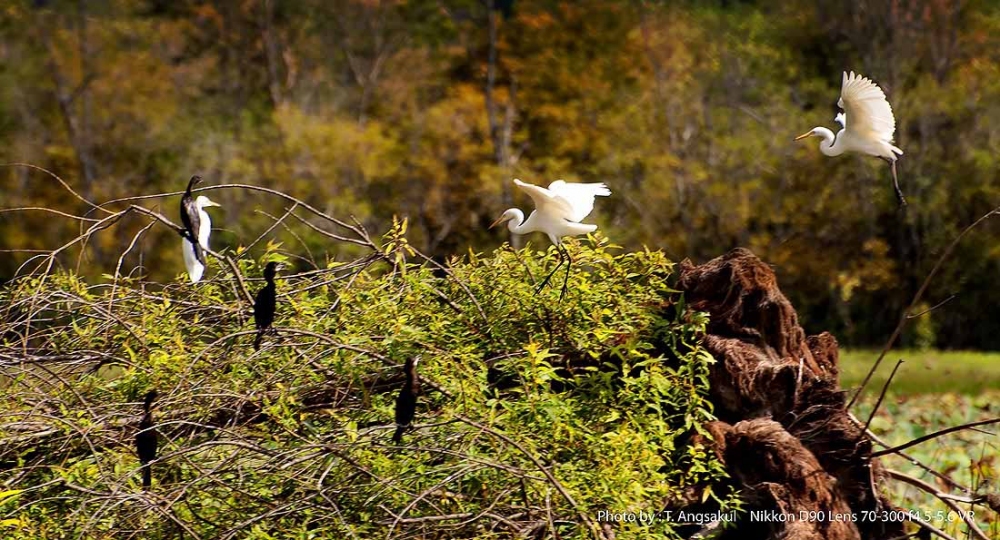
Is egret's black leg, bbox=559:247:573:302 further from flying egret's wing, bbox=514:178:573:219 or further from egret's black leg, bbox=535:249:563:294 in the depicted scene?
flying egret's wing, bbox=514:178:573:219

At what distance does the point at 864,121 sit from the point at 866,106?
8 cm

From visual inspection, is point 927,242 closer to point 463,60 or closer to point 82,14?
point 463,60

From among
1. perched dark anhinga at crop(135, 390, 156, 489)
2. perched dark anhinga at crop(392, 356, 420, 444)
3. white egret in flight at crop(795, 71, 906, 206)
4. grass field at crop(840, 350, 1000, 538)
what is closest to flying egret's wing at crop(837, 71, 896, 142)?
white egret in flight at crop(795, 71, 906, 206)

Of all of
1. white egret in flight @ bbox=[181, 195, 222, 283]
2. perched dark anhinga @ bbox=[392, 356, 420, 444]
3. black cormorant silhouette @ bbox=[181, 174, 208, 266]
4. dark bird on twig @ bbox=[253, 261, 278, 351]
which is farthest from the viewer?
white egret in flight @ bbox=[181, 195, 222, 283]

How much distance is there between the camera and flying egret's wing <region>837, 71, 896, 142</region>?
234 inches

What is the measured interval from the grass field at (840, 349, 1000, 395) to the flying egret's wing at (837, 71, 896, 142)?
5371 mm

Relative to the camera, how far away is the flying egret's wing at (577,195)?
16.9 ft

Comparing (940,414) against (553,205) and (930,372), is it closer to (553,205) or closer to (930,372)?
(930,372)

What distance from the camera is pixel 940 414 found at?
34.0 feet

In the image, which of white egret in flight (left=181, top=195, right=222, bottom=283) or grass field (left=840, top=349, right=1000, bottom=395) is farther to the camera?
grass field (left=840, top=349, right=1000, bottom=395)

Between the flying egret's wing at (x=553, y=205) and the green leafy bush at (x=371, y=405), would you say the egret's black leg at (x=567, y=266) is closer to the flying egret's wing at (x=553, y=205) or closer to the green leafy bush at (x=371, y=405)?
the green leafy bush at (x=371, y=405)

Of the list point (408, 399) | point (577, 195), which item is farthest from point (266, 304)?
point (577, 195)

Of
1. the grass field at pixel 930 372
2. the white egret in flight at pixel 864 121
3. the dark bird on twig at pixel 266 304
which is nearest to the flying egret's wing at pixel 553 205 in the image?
the dark bird on twig at pixel 266 304

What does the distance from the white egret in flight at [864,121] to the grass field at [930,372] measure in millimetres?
5287
